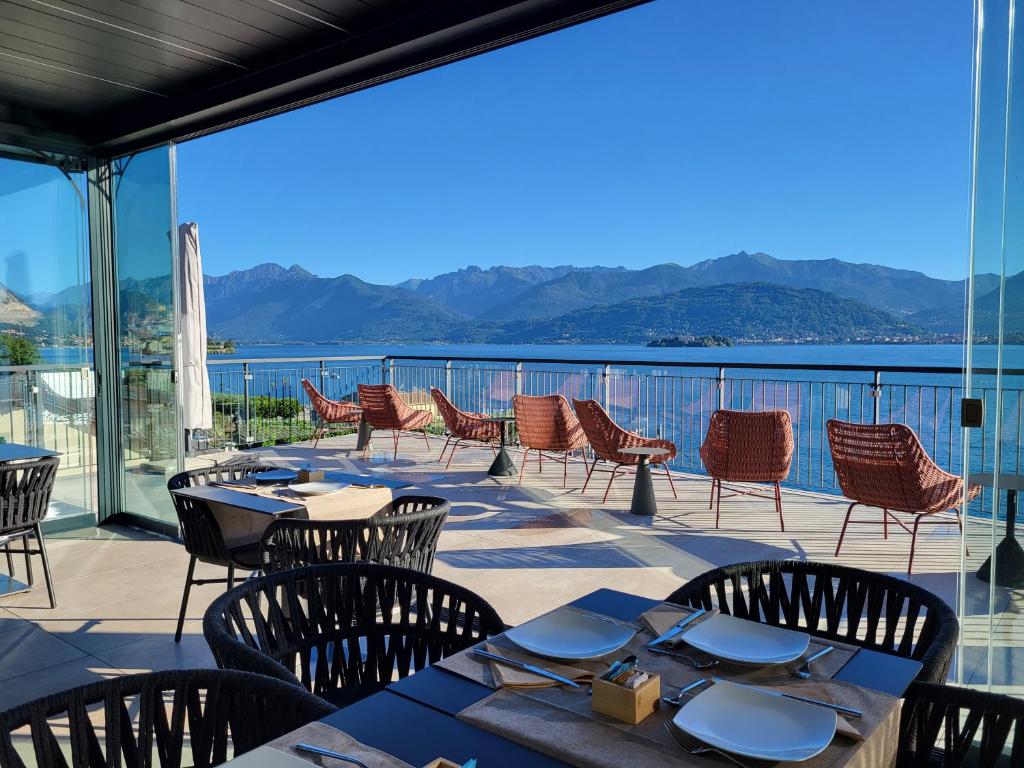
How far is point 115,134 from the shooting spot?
16.9 ft

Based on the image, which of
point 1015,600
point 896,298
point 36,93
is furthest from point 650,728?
point 896,298

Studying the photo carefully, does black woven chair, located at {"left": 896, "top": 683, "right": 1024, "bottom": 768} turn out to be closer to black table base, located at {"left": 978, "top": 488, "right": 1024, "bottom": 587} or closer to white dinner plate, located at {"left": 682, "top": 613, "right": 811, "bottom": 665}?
white dinner plate, located at {"left": 682, "top": 613, "right": 811, "bottom": 665}

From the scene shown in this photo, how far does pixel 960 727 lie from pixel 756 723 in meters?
0.41

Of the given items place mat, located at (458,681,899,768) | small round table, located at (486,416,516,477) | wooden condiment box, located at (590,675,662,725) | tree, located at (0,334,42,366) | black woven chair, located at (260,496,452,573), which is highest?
tree, located at (0,334,42,366)

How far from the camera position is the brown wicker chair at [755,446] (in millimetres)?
5273

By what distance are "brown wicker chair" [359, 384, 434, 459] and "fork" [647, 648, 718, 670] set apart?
703cm

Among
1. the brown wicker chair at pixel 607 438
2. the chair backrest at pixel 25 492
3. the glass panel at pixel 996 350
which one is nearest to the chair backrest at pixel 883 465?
the brown wicker chair at pixel 607 438

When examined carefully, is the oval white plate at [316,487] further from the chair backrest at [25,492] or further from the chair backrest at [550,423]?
the chair backrest at [550,423]

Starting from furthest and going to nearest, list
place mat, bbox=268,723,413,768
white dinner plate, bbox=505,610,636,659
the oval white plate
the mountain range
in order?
the mountain range → the oval white plate → white dinner plate, bbox=505,610,636,659 → place mat, bbox=268,723,413,768

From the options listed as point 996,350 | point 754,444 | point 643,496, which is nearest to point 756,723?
point 996,350

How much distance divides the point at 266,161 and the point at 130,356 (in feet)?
175

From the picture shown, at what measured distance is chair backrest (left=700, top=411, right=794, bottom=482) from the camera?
527cm

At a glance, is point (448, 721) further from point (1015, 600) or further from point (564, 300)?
point (564, 300)

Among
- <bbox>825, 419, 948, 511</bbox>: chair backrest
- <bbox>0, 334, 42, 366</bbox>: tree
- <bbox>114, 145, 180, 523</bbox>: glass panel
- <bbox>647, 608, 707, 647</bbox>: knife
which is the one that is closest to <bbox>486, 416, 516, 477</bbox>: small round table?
<bbox>114, 145, 180, 523</bbox>: glass panel
